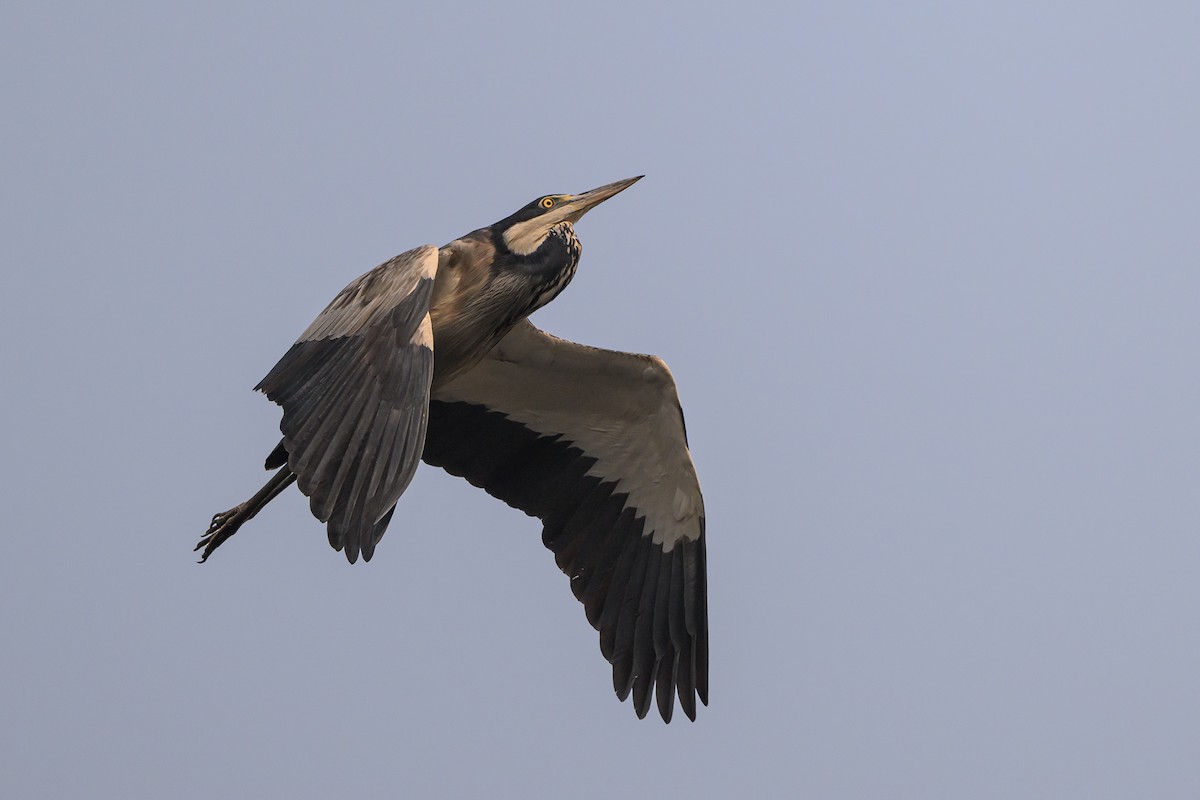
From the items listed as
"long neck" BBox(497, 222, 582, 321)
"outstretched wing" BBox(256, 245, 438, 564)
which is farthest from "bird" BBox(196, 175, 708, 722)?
"outstretched wing" BBox(256, 245, 438, 564)

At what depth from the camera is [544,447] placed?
10.2 metres

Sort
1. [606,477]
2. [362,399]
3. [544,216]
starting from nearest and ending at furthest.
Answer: [362,399], [544,216], [606,477]

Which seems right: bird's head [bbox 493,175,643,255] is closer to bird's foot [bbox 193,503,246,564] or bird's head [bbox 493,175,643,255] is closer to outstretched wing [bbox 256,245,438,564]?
outstretched wing [bbox 256,245,438,564]

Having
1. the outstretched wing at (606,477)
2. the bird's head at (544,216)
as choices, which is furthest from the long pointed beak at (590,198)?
the outstretched wing at (606,477)

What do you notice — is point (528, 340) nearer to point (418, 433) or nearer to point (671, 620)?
point (671, 620)

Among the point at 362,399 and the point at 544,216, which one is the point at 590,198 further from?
the point at 362,399

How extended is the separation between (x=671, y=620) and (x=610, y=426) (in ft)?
4.07

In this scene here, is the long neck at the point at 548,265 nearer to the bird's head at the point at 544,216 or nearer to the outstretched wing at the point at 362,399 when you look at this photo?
the bird's head at the point at 544,216

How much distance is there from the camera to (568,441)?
10195mm

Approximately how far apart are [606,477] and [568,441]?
32cm

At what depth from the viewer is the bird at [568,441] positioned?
27.9 feet

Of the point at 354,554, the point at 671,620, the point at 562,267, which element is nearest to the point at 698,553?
the point at 671,620

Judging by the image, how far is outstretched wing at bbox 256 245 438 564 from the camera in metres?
6.60

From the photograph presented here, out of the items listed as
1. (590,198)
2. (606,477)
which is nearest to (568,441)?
(606,477)
